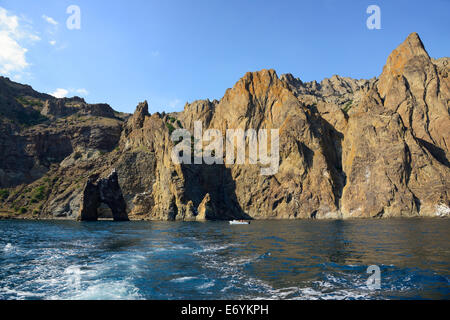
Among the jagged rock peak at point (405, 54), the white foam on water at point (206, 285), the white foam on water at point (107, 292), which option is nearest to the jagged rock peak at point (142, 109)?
the jagged rock peak at point (405, 54)

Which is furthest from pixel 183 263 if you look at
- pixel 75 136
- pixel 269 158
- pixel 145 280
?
pixel 75 136

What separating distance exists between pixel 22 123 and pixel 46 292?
16671 centimetres

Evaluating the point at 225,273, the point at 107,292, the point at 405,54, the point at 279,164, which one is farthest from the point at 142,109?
the point at 107,292

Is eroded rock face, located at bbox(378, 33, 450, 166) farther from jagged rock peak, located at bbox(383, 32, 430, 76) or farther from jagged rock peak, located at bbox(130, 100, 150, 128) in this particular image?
jagged rock peak, located at bbox(130, 100, 150, 128)

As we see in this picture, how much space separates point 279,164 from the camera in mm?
124125

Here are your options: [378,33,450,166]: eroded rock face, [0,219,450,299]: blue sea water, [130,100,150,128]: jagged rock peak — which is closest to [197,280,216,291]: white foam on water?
[0,219,450,299]: blue sea water

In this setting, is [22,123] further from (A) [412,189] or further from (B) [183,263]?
(A) [412,189]

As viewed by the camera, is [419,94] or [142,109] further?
[142,109]

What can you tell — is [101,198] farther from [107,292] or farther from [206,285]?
[206,285]

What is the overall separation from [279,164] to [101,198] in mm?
68130

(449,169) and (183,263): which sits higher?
(449,169)

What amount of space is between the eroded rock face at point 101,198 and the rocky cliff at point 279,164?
1.09 ft

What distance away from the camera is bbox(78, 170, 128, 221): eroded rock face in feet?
325

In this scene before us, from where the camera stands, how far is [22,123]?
152m
